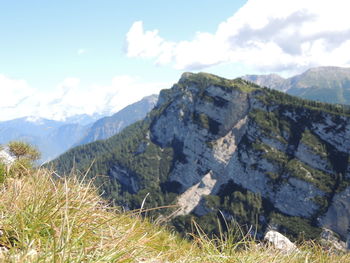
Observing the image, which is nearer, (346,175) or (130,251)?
(130,251)

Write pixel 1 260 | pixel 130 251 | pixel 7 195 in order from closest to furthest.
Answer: pixel 1 260 → pixel 130 251 → pixel 7 195

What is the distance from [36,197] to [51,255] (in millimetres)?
1405

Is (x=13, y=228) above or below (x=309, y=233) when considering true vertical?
above

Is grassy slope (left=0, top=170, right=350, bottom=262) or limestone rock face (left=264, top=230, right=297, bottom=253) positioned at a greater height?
grassy slope (left=0, top=170, right=350, bottom=262)

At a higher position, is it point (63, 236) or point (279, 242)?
point (63, 236)

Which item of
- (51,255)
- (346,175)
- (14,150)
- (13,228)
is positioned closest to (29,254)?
(51,255)

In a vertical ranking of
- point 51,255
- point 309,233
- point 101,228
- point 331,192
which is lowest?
point 309,233

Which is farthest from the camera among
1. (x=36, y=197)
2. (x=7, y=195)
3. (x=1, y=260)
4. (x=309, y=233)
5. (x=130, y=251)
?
(x=309, y=233)

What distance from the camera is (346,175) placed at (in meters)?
197

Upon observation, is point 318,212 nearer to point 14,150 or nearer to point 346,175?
point 346,175

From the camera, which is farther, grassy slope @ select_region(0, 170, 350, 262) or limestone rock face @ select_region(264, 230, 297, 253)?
limestone rock face @ select_region(264, 230, 297, 253)

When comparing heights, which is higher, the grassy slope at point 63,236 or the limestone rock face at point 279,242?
the grassy slope at point 63,236

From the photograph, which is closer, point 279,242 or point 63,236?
point 63,236

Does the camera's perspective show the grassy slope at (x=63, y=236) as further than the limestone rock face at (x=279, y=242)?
No
